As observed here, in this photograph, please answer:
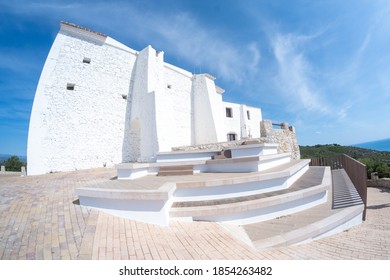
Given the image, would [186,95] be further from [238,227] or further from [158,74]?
[238,227]

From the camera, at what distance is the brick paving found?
89.3 inches

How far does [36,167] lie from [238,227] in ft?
31.0

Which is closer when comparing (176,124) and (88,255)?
(88,255)

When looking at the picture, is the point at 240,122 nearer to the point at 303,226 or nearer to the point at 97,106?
the point at 97,106

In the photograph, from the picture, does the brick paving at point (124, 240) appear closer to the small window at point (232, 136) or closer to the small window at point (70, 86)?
the small window at point (70, 86)

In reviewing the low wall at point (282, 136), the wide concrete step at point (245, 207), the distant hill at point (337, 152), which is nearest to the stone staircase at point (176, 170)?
the wide concrete step at point (245, 207)

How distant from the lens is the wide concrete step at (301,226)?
2.91 metres

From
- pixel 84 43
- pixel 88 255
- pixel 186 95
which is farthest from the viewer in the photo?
pixel 186 95

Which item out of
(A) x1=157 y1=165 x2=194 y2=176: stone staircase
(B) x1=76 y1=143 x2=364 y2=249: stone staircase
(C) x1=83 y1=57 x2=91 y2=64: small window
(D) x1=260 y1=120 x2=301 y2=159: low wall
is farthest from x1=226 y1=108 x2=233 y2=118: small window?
(B) x1=76 y1=143 x2=364 y2=249: stone staircase

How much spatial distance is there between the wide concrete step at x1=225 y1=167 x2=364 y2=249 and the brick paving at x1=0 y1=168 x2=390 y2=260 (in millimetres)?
136

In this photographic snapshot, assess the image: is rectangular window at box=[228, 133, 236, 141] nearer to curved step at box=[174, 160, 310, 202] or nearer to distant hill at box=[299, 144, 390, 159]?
curved step at box=[174, 160, 310, 202]

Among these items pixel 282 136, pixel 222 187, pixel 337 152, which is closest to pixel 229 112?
pixel 282 136

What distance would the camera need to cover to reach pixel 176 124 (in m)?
13.4

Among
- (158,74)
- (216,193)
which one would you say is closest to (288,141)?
(158,74)
